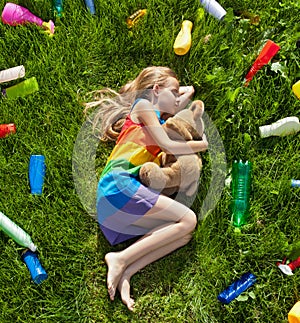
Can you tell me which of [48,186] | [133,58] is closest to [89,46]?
[133,58]

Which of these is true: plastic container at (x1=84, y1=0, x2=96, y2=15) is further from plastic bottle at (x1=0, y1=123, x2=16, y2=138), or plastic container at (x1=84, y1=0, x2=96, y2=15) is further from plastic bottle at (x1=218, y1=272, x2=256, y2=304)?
plastic bottle at (x1=218, y1=272, x2=256, y2=304)

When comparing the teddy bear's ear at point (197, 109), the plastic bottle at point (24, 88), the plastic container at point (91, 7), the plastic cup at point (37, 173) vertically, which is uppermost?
the plastic container at point (91, 7)

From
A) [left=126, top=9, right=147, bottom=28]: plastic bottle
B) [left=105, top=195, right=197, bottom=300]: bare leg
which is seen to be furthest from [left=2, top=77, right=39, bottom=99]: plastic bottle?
[left=105, top=195, right=197, bottom=300]: bare leg

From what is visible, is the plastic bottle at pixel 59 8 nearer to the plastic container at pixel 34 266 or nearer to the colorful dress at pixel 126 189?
the colorful dress at pixel 126 189

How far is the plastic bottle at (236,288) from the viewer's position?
2.46 m

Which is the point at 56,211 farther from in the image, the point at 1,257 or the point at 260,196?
the point at 260,196

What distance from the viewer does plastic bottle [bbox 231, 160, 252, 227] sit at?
2609mm

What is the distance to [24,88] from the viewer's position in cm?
293

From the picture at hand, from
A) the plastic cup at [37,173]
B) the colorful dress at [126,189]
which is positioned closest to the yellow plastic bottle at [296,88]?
the colorful dress at [126,189]

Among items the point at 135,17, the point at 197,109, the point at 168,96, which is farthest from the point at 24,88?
the point at 197,109

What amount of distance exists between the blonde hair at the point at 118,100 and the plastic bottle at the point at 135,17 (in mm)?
318

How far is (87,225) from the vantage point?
2680 millimetres

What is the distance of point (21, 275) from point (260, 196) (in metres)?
1.12

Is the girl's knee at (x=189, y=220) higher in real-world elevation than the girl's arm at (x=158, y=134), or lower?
lower
